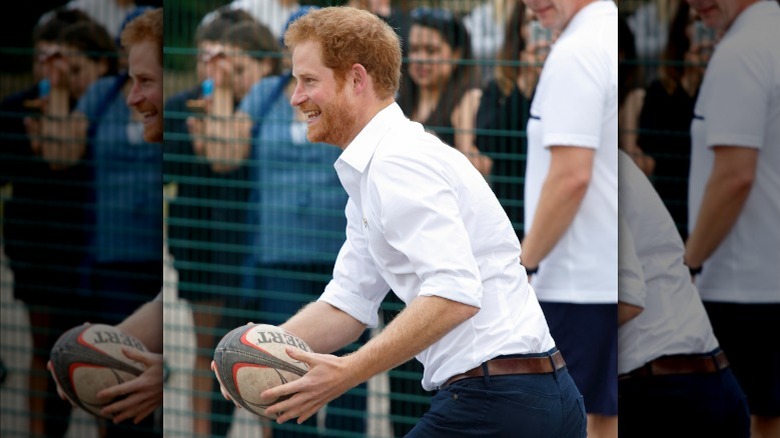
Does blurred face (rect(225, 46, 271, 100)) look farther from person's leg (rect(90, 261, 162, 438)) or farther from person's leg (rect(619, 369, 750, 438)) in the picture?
person's leg (rect(619, 369, 750, 438))

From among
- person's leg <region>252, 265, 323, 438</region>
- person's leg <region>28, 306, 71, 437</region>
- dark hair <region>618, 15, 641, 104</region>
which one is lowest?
person's leg <region>252, 265, 323, 438</region>

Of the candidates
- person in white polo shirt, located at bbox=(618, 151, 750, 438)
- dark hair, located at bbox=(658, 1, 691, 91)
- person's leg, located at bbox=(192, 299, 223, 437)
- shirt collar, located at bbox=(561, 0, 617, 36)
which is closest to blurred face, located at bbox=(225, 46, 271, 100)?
person's leg, located at bbox=(192, 299, 223, 437)

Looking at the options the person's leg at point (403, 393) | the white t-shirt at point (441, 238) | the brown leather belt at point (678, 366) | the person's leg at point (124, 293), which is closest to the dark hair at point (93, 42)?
the person's leg at point (124, 293)

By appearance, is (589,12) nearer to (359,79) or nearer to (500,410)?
(359,79)

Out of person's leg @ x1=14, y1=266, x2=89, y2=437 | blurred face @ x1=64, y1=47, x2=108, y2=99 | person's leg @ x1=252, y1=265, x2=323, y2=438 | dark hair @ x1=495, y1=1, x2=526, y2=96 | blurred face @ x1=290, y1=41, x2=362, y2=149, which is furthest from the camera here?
person's leg @ x1=252, y1=265, x2=323, y2=438

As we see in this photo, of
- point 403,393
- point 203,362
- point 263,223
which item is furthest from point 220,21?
point 403,393

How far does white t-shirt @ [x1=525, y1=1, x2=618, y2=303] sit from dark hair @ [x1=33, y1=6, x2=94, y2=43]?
173cm

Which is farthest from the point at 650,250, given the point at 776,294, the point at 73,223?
the point at 73,223

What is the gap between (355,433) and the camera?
15.3 feet

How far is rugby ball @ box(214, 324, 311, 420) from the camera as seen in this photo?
2.52 metres

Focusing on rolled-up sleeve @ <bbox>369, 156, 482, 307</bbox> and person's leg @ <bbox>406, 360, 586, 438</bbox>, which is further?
person's leg @ <bbox>406, 360, 586, 438</bbox>

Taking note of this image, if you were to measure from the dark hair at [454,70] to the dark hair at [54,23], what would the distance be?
199 centimetres

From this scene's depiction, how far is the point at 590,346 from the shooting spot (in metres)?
3.80

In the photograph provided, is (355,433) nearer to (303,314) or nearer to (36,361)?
(303,314)
